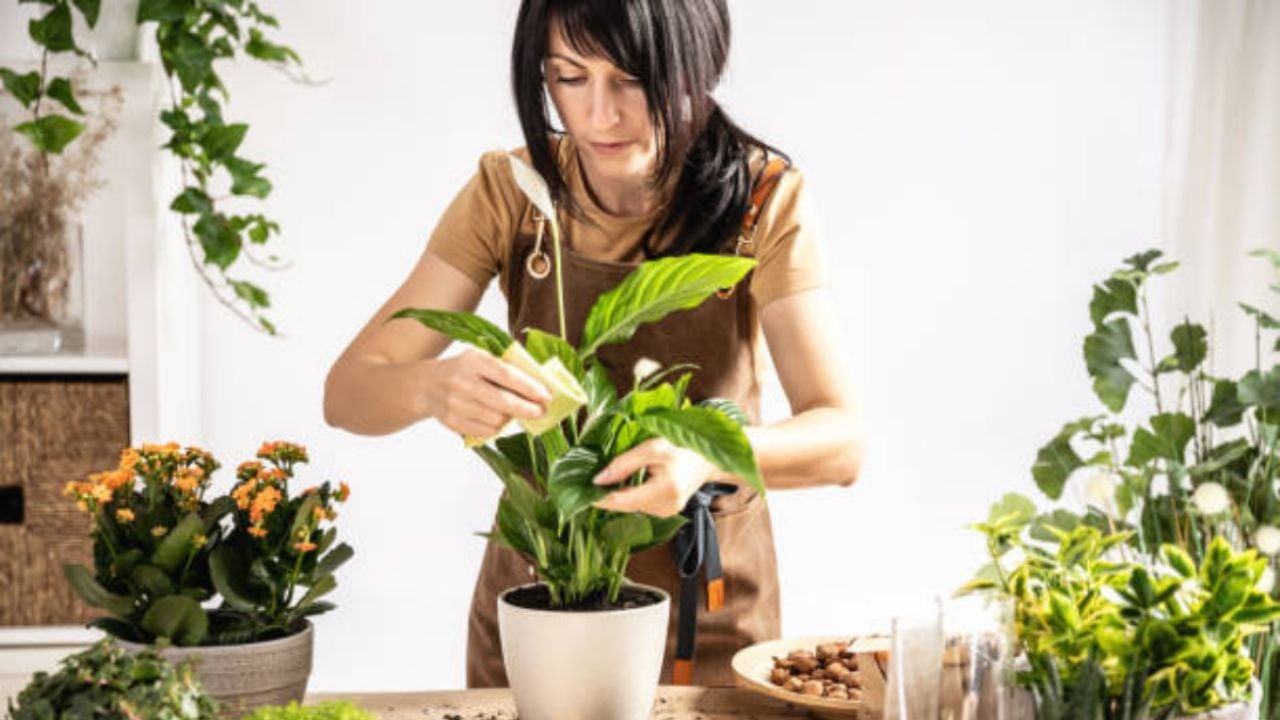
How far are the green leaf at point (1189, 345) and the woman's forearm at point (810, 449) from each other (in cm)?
43

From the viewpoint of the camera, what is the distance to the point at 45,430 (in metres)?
2.48

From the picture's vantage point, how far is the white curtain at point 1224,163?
275cm

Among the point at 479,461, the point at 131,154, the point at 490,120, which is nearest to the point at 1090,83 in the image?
the point at 490,120

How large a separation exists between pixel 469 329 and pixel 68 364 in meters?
1.44

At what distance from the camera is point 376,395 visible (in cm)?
165

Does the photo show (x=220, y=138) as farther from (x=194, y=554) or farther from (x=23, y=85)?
(x=194, y=554)

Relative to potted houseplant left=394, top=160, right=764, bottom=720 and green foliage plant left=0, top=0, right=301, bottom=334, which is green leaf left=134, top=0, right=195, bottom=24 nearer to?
green foliage plant left=0, top=0, right=301, bottom=334

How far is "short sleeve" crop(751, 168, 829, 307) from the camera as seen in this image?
1759mm

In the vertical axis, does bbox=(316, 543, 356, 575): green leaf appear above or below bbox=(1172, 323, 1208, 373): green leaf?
below

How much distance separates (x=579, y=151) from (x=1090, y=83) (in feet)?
5.70

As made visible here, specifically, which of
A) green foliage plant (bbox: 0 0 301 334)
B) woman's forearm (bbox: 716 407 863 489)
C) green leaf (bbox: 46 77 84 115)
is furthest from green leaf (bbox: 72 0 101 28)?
woman's forearm (bbox: 716 407 863 489)

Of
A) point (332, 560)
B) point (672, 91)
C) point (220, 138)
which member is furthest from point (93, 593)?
point (220, 138)

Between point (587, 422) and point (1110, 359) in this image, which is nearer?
point (587, 422)

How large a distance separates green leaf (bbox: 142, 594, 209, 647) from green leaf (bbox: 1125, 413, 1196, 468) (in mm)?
1108
